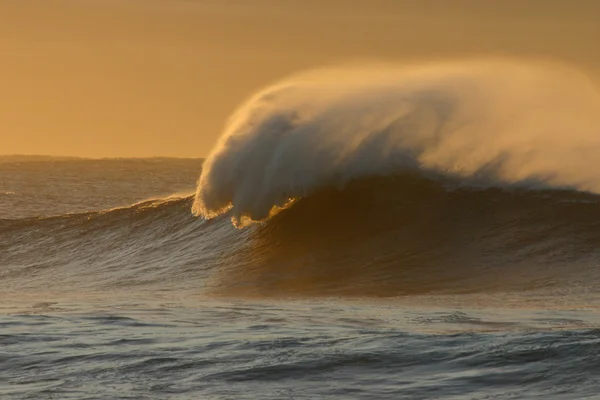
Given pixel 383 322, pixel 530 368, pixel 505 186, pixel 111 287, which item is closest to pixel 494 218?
pixel 505 186

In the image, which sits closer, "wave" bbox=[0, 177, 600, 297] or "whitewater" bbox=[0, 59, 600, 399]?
"whitewater" bbox=[0, 59, 600, 399]

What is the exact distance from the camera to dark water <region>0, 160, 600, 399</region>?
9.41 metres

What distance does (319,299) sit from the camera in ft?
48.7

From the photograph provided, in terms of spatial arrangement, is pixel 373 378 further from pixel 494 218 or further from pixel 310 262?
pixel 494 218

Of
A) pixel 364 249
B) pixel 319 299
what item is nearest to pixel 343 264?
pixel 364 249

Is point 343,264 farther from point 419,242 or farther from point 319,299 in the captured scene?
point 319,299

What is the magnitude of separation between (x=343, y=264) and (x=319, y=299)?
138 inches

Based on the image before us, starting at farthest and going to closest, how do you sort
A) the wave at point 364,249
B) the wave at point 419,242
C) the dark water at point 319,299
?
the wave at point 364,249
the wave at point 419,242
the dark water at point 319,299

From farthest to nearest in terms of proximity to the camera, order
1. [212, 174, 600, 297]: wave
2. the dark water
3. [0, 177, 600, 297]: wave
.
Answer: [0, 177, 600, 297]: wave
[212, 174, 600, 297]: wave
the dark water

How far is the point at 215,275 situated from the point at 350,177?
13.6 ft

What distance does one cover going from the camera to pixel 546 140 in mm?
22484

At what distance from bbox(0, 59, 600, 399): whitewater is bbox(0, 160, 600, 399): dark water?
0.11ft

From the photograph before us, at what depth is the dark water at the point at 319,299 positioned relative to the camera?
9.41m

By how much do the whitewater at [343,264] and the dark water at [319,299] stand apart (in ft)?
0.11
